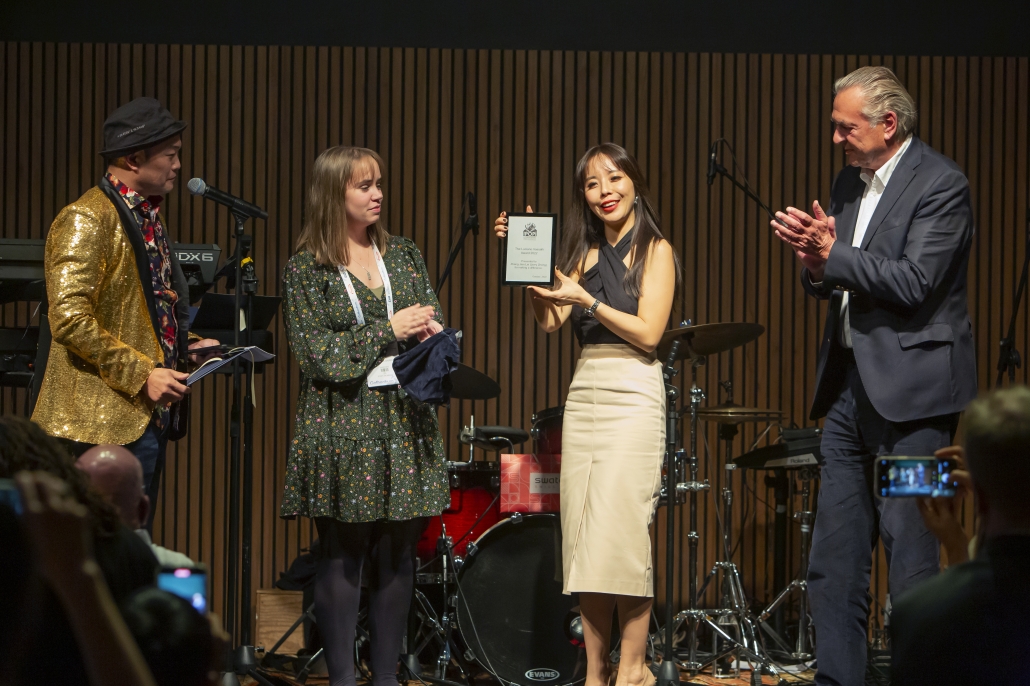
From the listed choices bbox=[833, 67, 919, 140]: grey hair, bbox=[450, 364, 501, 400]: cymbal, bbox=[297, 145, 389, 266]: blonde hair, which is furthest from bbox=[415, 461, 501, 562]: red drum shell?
bbox=[833, 67, 919, 140]: grey hair

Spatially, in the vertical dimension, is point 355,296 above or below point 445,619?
above

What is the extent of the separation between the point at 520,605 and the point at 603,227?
60.1 inches

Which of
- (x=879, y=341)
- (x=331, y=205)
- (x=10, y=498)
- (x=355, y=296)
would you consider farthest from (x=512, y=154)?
(x=10, y=498)

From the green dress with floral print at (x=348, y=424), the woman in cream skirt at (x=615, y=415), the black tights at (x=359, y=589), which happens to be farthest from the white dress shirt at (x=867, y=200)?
the black tights at (x=359, y=589)

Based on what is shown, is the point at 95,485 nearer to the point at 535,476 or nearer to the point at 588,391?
the point at 588,391

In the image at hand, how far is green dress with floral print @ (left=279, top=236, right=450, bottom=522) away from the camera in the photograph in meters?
3.23

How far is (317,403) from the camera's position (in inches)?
130

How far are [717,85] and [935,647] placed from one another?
182 inches

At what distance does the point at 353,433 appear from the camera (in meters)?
3.28

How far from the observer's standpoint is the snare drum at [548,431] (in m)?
4.09

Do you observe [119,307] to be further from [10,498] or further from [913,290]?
[913,290]

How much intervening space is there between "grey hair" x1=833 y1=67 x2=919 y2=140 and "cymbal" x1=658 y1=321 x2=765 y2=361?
981mm

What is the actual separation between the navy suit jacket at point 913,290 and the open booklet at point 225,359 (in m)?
1.71

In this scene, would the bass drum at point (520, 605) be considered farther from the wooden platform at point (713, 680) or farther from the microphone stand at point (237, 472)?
the microphone stand at point (237, 472)
